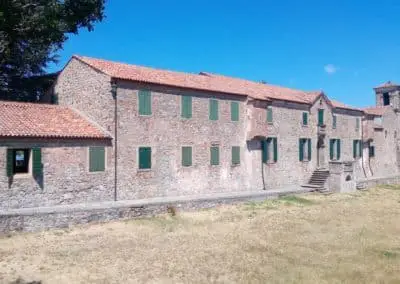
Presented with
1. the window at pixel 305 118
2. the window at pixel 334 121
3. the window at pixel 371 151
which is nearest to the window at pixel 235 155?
the window at pixel 305 118

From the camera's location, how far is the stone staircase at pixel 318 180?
93.2 feet

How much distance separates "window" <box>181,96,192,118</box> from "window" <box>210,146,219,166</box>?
2.77 metres

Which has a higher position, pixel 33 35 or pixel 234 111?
pixel 33 35

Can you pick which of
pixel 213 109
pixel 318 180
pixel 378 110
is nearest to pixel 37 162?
pixel 213 109

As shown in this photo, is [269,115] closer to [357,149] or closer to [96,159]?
[96,159]

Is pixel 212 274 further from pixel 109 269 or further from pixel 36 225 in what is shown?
pixel 36 225

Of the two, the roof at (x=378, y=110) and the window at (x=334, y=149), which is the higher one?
the roof at (x=378, y=110)

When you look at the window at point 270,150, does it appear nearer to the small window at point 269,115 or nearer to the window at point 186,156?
the small window at point 269,115

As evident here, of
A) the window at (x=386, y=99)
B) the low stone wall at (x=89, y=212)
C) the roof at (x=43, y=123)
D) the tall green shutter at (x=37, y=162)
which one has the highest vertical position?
the window at (x=386, y=99)

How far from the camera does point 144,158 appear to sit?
2150 cm

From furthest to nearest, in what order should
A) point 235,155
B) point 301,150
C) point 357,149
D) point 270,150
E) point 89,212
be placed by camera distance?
point 357,149 → point 301,150 → point 270,150 → point 235,155 → point 89,212

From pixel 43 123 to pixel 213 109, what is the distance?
1045 cm

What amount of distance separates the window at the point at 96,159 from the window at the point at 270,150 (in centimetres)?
1187

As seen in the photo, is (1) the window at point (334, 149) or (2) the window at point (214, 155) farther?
(1) the window at point (334, 149)
